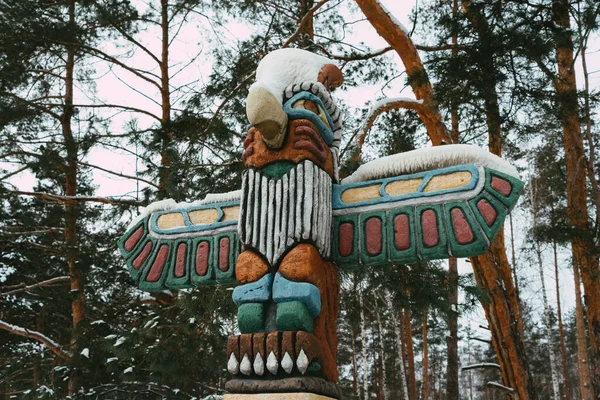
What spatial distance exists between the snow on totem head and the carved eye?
6 cm

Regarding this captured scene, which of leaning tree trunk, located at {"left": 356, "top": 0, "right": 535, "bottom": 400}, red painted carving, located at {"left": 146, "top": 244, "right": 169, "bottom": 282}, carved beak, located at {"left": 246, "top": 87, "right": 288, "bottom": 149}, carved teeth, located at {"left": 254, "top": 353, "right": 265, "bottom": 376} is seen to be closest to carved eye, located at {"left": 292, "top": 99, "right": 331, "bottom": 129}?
carved beak, located at {"left": 246, "top": 87, "right": 288, "bottom": 149}

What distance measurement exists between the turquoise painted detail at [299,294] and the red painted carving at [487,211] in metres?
0.91

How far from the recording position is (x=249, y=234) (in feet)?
10.2

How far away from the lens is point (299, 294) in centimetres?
277

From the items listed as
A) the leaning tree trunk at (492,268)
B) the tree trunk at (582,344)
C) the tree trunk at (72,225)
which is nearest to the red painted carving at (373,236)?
the leaning tree trunk at (492,268)

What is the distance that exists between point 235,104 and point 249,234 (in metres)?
4.21

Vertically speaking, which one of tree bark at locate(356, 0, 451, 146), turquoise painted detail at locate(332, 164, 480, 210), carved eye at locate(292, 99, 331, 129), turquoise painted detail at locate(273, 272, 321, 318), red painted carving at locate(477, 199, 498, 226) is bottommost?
turquoise painted detail at locate(273, 272, 321, 318)

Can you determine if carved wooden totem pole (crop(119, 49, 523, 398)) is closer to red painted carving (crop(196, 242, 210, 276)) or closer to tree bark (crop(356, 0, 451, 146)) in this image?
red painted carving (crop(196, 242, 210, 276))

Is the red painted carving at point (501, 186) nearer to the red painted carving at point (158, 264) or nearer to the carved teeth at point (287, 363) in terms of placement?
the carved teeth at point (287, 363)

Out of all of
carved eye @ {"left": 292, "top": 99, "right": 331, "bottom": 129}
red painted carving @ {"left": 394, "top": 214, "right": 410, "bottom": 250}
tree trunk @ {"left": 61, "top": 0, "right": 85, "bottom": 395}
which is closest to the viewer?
red painted carving @ {"left": 394, "top": 214, "right": 410, "bottom": 250}

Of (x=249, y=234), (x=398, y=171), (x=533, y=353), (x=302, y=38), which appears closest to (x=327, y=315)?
(x=249, y=234)

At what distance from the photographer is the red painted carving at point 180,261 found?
346cm

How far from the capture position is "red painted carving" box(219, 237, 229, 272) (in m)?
3.36

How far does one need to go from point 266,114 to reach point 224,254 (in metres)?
0.89
